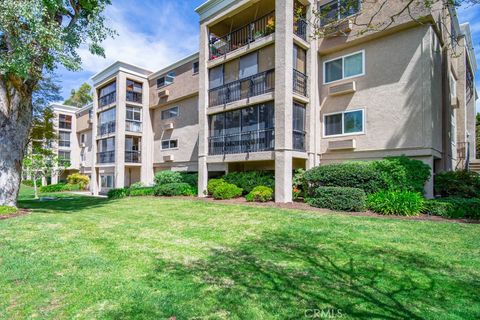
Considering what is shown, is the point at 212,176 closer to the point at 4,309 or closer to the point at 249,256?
the point at 249,256

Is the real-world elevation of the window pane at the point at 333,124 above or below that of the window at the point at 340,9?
below

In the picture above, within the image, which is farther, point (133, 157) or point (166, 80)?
point (133, 157)

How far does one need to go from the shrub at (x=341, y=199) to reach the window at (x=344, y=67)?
679 cm

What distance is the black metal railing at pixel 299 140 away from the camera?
14609 mm

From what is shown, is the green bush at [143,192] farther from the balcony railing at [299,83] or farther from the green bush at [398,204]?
the green bush at [398,204]

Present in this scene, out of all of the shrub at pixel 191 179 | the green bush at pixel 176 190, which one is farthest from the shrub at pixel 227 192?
the shrub at pixel 191 179

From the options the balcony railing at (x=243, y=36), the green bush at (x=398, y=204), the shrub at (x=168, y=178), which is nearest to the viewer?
the green bush at (x=398, y=204)

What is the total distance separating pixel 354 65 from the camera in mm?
14797

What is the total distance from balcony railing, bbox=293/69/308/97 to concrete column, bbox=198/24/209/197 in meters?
6.22

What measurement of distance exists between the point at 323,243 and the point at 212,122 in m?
12.9

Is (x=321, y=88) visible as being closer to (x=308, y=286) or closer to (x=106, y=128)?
(x=308, y=286)

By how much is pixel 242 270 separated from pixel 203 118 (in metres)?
14.2

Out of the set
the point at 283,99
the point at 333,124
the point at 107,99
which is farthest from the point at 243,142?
the point at 107,99

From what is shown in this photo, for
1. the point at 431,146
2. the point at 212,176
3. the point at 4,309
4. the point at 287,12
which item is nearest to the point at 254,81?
the point at 287,12
